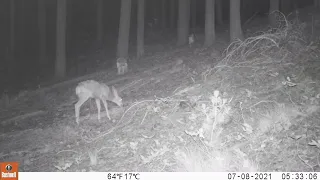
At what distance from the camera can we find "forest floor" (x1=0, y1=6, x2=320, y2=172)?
3.88 m

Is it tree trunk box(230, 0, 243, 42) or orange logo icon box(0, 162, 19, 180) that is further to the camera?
tree trunk box(230, 0, 243, 42)

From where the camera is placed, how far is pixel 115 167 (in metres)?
4.21

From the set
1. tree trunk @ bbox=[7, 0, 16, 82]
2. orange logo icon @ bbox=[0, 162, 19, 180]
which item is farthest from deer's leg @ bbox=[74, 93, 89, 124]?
tree trunk @ bbox=[7, 0, 16, 82]

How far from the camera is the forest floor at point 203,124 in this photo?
3879mm

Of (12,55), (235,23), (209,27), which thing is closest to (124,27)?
(209,27)

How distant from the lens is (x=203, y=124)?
4477 mm

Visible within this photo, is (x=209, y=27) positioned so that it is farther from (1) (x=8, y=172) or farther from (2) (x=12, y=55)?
(2) (x=12, y=55)

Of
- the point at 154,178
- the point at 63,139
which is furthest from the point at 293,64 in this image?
the point at 63,139

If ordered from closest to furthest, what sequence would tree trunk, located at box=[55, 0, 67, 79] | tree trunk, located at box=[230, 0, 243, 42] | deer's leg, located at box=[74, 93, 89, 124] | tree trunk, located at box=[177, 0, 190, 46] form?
deer's leg, located at box=[74, 93, 89, 124], tree trunk, located at box=[230, 0, 243, 42], tree trunk, located at box=[55, 0, 67, 79], tree trunk, located at box=[177, 0, 190, 46]

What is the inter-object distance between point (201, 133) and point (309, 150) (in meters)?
1.23

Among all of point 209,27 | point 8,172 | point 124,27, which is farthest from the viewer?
point 124,27

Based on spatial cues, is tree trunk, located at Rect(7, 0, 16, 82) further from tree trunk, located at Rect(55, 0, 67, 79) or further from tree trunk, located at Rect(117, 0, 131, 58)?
tree trunk, located at Rect(117, 0, 131, 58)

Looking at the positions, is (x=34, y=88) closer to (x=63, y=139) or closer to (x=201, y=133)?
(x=63, y=139)

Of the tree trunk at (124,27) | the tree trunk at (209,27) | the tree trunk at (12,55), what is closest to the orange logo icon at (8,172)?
the tree trunk at (209,27)
